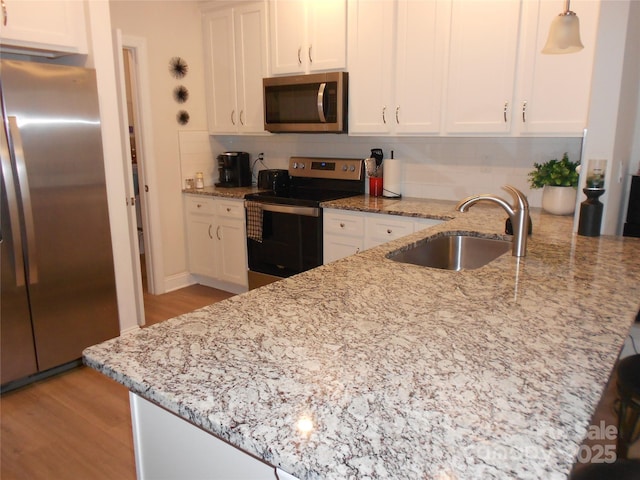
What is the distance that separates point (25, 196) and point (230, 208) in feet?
5.67

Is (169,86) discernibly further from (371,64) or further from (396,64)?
(396,64)

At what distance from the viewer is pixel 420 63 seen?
317 centimetres

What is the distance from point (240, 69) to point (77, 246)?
2153mm

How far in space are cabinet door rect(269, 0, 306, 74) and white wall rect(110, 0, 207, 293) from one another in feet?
2.91

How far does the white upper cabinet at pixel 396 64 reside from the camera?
3.11 meters

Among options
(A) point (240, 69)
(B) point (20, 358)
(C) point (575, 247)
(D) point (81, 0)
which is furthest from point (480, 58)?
(B) point (20, 358)

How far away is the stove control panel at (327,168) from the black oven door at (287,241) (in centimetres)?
54

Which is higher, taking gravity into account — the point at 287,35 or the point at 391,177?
the point at 287,35

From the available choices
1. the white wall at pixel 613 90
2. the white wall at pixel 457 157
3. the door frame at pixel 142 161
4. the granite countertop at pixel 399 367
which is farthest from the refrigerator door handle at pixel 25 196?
the white wall at pixel 613 90

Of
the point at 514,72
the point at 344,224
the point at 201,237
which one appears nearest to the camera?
the point at 514,72

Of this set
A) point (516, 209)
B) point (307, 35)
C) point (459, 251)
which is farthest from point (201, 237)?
point (516, 209)

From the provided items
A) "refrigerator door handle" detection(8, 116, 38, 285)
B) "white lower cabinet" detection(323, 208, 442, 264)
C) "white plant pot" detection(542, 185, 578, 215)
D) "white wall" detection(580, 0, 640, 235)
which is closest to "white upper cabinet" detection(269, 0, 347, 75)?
"white lower cabinet" detection(323, 208, 442, 264)

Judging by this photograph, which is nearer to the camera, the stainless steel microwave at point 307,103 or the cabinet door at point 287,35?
the stainless steel microwave at point 307,103

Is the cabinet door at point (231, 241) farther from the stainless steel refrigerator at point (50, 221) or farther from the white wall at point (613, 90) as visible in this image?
the white wall at point (613, 90)
